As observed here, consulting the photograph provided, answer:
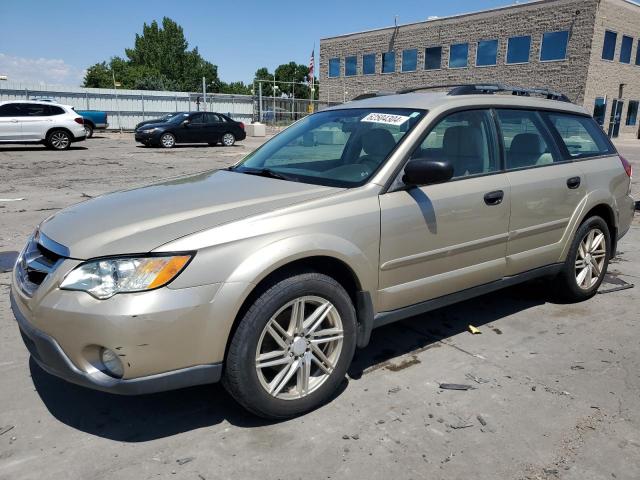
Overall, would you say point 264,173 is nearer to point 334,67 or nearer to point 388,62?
point 388,62

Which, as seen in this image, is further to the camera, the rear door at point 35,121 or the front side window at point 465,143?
the rear door at point 35,121

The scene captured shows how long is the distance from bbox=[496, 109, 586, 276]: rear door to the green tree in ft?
292

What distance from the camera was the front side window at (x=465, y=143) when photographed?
3498mm

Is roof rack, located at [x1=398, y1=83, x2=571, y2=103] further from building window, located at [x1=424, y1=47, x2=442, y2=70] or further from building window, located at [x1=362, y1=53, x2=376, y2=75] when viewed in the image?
building window, located at [x1=362, y1=53, x2=376, y2=75]

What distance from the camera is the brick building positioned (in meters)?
32.3

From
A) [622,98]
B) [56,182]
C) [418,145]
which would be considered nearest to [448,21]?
[622,98]

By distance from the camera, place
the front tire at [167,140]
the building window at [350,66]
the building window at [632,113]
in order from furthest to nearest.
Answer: the building window at [350,66], the building window at [632,113], the front tire at [167,140]

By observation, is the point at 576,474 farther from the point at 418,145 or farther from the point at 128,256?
the point at 128,256

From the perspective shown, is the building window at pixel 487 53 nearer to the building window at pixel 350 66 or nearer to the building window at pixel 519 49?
the building window at pixel 519 49

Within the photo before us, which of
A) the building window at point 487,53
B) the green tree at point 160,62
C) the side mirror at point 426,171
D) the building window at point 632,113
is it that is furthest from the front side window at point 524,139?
the green tree at point 160,62

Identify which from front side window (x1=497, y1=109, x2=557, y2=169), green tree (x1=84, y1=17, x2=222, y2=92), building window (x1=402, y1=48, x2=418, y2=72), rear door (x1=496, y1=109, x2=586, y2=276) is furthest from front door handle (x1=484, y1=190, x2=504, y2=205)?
green tree (x1=84, y1=17, x2=222, y2=92)

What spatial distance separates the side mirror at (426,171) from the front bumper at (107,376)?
1.54 m

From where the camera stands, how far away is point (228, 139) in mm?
23516

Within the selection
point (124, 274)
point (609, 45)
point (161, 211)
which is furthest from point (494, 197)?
point (609, 45)
